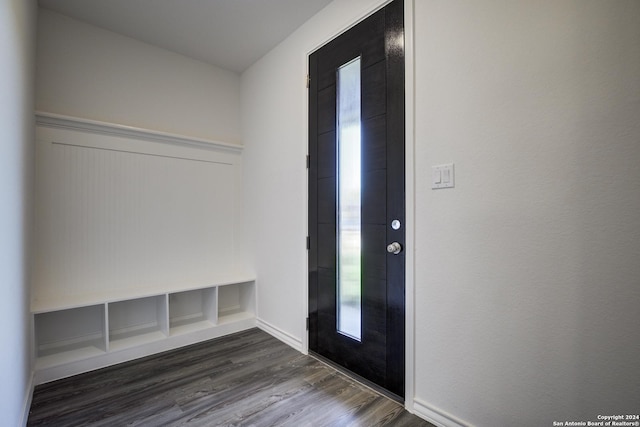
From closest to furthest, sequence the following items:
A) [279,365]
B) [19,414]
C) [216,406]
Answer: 1. [19,414]
2. [216,406]
3. [279,365]

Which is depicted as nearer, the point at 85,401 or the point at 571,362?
the point at 571,362

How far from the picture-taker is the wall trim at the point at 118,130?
2.28 m

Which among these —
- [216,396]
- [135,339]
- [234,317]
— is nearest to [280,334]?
[234,317]

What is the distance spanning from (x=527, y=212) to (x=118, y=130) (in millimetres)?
2997

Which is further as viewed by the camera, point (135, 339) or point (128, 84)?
point (128, 84)

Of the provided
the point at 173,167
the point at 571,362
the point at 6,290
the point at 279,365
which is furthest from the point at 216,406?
the point at 173,167

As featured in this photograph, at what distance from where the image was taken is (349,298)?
214 centimetres

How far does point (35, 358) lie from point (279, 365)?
1.72 m

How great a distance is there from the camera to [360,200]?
205 centimetres

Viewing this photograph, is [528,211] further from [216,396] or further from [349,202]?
[216,396]

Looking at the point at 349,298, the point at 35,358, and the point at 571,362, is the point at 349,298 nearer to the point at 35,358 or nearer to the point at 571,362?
the point at 571,362

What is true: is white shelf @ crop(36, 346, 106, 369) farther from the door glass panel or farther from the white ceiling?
the white ceiling

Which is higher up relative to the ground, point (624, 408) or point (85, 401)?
point (624, 408)

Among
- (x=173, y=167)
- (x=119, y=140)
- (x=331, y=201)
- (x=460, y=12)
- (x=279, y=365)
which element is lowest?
(x=279, y=365)
